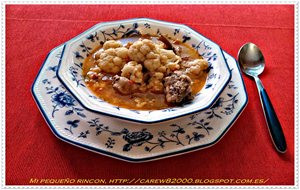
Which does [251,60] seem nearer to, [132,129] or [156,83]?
[156,83]

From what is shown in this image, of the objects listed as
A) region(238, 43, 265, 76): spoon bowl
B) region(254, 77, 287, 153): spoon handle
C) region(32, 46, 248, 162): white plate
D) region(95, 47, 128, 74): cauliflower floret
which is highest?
region(238, 43, 265, 76): spoon bowl

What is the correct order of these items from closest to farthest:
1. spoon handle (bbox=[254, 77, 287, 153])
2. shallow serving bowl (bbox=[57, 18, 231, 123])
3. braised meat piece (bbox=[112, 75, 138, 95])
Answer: shallow serving bowl (bbox=[57, 18, 231, 123]), spoon handle (bbox=[254, 77, 287, 153]), braised meat piece (bbox=[112, 75, 138, 95])

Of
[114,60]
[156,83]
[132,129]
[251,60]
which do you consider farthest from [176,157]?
[251,60]

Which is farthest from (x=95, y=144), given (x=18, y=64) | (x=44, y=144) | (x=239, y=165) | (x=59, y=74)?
(x=18, y=64)

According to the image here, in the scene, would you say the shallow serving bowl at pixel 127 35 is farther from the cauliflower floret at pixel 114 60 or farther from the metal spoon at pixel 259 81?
the metal spoon at pixel 259 81

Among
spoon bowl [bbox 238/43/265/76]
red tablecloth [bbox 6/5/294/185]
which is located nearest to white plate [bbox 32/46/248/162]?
red tablecloth [bbox 6/5/294/185]

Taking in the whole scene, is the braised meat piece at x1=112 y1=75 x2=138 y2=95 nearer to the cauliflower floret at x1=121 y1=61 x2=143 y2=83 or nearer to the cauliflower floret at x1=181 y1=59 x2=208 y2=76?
the cauliflower floret at x1=121 y1=61 x2=143 y2=83
